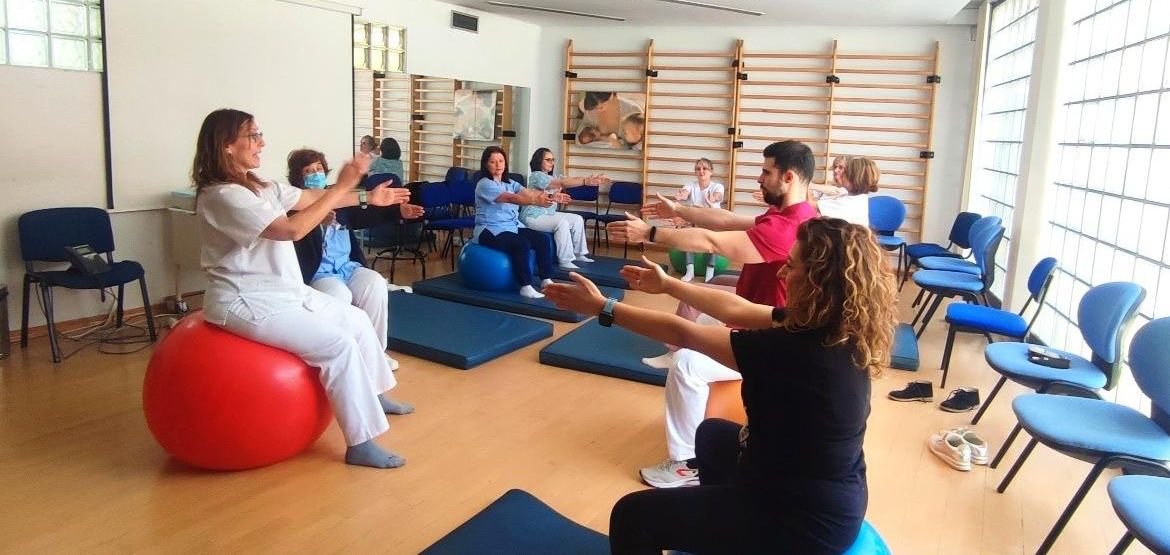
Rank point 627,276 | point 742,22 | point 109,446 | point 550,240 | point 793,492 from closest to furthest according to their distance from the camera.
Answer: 1. point 793,492
2. point 627,276
3. point 109,446
4. point 550,240
5. point 742,22

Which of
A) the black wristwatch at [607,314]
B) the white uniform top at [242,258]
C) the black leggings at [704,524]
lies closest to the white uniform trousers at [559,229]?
the white uniform top at [242,258]

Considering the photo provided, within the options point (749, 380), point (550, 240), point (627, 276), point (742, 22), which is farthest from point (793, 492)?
point (742, 22)

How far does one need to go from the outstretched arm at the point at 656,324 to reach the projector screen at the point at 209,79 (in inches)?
160

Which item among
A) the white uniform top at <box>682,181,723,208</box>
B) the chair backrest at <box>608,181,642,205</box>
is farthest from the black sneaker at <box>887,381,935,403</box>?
the chair backrest at <box>608,181,642,205</box>

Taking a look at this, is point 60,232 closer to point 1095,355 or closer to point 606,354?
point 606,354

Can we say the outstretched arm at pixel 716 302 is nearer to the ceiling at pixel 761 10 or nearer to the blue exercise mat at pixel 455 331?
the blue exercise mat at pixel 455 331

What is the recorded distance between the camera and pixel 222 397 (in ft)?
9.48

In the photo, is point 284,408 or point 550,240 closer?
point 284,408

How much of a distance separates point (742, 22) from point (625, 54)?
4.48ft

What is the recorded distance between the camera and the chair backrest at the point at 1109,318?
313 centimetres

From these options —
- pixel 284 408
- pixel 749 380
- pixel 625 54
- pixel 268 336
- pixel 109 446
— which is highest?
pixel 625 54

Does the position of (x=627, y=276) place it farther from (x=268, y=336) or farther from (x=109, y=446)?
(x=109, y=446)

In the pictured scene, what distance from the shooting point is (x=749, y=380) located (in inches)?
72.5

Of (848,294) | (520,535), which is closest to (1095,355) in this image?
(848,294)
